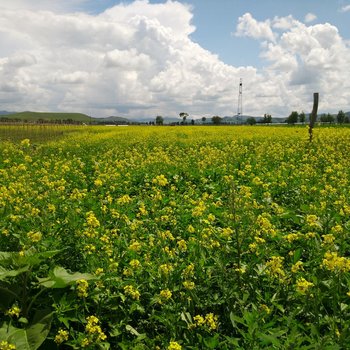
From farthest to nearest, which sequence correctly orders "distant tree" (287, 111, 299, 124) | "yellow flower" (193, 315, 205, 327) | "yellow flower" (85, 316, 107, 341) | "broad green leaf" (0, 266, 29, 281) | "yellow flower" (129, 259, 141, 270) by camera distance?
"distant tree" (287, 111, 299, 124)
"yellow flower" (129, 259, 141, 270)
"broad green leaf" (0, 266, 29, 281)
"yellow flower" (193, 315, 205, 327)
"yellow flower" (85, 316, 107, 341)

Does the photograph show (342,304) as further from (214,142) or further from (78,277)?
(214,142)

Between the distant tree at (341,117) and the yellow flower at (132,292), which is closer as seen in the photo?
the yellow flower at (132,292)

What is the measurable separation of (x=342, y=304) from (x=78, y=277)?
2178 mm

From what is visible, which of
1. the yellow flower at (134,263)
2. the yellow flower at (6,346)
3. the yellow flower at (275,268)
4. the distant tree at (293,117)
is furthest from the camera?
the distant tree at (293,117)

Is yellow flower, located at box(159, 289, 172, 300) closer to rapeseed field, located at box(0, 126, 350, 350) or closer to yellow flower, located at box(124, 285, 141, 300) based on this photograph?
Answer: rapeseed field, located at box(0, 126, 350, 350)

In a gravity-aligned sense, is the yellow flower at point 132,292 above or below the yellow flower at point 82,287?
below

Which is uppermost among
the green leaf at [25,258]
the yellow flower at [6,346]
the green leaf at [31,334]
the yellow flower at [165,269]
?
the green leaf at [25,258]

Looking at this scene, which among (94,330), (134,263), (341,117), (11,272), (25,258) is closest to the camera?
(94,330)

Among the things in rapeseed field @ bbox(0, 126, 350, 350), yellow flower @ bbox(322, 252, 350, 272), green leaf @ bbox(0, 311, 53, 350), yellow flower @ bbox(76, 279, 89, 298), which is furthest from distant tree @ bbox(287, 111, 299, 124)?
green leaf @ bbox(0, 311, 53, 350)

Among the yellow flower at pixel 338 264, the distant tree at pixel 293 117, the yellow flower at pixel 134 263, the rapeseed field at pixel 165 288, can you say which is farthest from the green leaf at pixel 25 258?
the distant tree at pixel 293 117

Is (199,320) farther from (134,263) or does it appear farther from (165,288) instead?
(134,263)

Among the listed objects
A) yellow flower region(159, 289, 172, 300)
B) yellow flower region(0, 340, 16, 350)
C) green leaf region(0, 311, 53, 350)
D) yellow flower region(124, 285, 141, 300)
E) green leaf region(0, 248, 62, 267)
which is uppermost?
green leaf region(0, 248, 62, 267)

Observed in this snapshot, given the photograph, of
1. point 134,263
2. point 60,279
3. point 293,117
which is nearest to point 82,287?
point 60,279

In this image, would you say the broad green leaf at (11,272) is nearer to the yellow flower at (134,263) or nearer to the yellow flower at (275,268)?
the yellow flower at (134,263)
